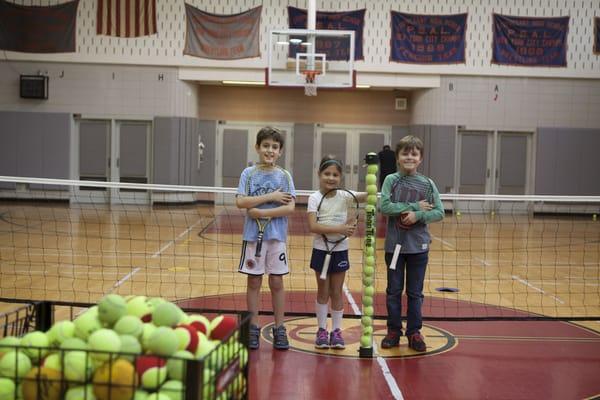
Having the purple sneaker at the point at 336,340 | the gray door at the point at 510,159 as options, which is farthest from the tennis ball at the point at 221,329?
the gray door at the point at 510,159

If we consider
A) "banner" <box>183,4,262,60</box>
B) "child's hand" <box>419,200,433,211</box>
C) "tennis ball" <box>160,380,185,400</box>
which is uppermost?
"banner" <box>183,4,262,60</box>

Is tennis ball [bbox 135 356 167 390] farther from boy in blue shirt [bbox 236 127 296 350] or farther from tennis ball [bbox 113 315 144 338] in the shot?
boy in blue shirt [bbox 236 127 296 350]

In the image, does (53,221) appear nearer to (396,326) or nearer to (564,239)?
(564,239)

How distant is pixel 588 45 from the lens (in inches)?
804

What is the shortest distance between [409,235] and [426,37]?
15635 mm

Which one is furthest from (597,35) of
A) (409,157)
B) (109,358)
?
(109,358)

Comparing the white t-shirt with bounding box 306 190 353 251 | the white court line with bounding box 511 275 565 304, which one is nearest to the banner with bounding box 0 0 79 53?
the white court line with bounding box 511 275 565 304

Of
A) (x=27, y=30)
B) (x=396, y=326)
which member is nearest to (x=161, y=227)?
(x=27, y=30)

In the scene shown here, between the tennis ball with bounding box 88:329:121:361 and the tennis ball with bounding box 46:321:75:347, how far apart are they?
0.19 meters

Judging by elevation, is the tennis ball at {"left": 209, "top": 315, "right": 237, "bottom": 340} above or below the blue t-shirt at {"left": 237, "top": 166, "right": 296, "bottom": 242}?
below

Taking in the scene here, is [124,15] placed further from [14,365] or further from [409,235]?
[14,365]

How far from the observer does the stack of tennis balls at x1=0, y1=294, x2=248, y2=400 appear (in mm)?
2111

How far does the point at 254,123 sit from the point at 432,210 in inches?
674

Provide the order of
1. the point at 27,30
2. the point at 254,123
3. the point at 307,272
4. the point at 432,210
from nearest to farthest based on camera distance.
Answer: the point at 432,210, the point at 307,272, the point at 27,30, the point at 254,123
